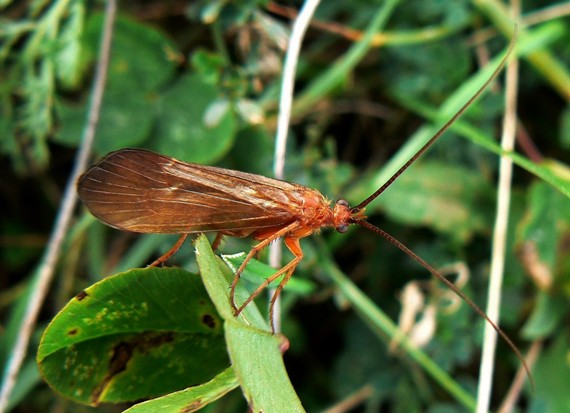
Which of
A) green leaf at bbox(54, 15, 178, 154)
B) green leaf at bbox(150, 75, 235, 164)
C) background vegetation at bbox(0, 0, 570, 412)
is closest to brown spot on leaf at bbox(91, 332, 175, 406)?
background vegetation at bbox(0, 0, 570, 412)

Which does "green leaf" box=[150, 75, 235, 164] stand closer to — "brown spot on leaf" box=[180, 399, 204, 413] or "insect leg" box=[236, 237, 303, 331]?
"insect leg" box=[236, 237, 303, 331]

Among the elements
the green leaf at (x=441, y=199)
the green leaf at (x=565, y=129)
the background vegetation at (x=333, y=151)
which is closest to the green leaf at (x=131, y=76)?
the background vegetation at (x=333, y=151)

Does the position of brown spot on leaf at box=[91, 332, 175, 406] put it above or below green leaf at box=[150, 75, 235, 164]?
below

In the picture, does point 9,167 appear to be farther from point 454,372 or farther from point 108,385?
point 454,372

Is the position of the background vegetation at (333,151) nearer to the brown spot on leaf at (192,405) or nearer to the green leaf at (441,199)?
the green leaf at (441,199)

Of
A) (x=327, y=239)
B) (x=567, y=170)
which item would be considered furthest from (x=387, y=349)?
(x=567, y=170)

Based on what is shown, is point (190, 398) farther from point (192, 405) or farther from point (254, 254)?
point (254, 254)

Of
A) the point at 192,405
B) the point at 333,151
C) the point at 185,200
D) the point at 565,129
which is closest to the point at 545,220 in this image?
the point at 565,129
